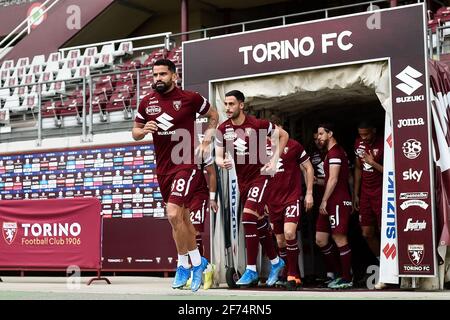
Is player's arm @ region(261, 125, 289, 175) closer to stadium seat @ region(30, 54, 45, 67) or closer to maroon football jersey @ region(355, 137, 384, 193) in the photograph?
maroon football jersey @ region(355, 137, 384, 193)

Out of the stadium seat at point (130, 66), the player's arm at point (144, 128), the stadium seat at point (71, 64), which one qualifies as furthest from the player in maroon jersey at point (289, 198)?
the stadium seat at point (71, 64)

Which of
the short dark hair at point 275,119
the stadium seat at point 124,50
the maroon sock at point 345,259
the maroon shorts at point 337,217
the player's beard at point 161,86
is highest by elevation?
the stadium seat at point 124,50

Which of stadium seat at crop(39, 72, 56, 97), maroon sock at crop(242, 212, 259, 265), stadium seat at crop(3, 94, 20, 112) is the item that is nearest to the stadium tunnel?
maroon sock at crop(242, 212, 259, 265)

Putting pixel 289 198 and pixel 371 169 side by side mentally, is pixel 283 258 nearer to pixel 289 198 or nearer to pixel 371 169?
pixel 289 198

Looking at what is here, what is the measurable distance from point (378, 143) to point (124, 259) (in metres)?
5.41

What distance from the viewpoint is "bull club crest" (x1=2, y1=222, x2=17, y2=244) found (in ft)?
38.7

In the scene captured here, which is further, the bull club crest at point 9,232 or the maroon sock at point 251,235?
the bull club crest at point 9,232

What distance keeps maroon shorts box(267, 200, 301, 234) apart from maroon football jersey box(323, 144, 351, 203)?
627mm

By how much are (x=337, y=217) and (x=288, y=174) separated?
88 cm

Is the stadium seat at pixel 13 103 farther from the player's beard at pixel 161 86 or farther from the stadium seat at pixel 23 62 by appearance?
the player's beard at pixel 161 86

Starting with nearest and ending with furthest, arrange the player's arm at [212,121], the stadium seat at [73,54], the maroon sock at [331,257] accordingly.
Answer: the player's arm at [212,121]
the maroon sock at [331,257]
the stadium seat at [73,54]

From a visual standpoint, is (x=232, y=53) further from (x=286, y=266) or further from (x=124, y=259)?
(x=124, y=259)

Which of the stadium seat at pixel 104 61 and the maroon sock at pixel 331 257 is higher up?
the stadium seat at pixel 104 61

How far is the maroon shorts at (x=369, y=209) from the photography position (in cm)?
1006
